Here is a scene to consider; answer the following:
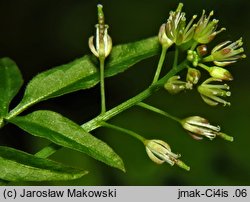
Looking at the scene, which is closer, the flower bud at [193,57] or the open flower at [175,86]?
the open flower at [175,86]

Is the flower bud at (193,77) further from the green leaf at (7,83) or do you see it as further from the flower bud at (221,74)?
the green leaf at (7,83)

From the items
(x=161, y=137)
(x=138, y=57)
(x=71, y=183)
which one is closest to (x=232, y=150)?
(x=161, y=137)

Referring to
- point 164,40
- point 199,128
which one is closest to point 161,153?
point 199,128

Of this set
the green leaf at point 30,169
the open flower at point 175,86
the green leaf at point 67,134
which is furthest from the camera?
the open flower at point 175,86

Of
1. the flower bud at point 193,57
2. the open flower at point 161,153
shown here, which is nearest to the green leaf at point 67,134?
the open flower at point 161,153

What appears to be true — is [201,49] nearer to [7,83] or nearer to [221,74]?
[221,74]

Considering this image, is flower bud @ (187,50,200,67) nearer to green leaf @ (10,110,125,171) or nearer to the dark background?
green leaf @ (10,110,125,171)

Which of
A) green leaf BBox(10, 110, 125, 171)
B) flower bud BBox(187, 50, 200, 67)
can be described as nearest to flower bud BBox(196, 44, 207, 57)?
flower bud BBox(187, 50, 200, 67)
